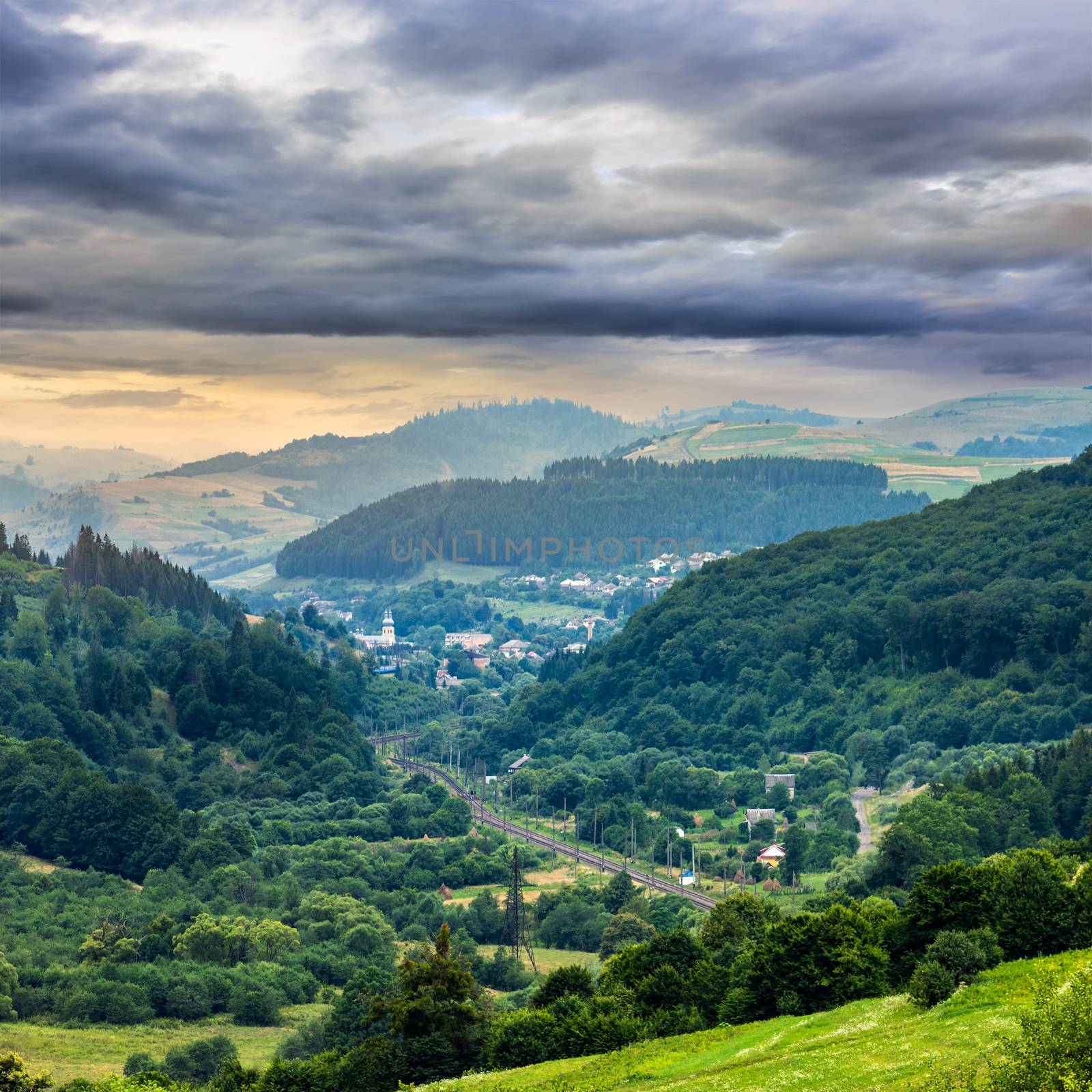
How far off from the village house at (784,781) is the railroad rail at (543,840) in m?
21.9

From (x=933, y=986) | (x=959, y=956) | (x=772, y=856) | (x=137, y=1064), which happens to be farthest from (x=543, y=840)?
(x=933, y=986)

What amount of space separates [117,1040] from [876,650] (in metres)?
111

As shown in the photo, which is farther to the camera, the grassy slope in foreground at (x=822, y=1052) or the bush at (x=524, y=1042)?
the bush at (x=524, y=1042)

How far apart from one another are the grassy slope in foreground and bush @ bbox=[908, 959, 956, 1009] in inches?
16.2

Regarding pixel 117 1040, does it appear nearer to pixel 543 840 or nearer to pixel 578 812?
pixel 543 840

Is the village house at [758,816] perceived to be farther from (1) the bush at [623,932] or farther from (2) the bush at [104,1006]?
(2) the bush at [104,1006]

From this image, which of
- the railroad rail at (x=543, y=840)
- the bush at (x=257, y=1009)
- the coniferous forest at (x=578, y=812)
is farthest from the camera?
the railroad rail at (x=543, y=840)

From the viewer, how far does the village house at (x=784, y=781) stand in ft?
462

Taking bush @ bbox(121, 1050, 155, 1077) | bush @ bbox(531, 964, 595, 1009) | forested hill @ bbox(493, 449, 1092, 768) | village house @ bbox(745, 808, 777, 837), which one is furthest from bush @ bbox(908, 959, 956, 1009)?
forested hill @ bbox(493, 449, 1092, 768)

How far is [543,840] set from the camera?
139m

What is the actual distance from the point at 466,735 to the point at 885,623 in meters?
66.3

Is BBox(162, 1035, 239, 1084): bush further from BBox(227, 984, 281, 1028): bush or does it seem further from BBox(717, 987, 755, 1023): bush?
BBox(717, 987, 755, 1023): bush

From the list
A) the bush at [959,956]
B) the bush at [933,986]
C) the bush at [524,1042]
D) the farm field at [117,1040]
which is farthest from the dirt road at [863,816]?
the bush at [933,986]

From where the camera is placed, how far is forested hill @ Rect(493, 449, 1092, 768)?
146250mm
